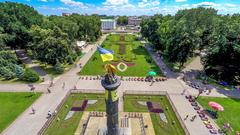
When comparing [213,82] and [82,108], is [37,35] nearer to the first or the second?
[82,108]

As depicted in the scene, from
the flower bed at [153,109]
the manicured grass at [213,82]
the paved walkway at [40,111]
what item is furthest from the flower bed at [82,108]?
the manicured grass at [213,82]

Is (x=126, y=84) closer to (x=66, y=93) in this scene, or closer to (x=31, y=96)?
(x=66, y=93)

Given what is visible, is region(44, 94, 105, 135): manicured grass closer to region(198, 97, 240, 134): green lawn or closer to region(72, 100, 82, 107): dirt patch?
region(72, 100, 82, 107): dirt patch

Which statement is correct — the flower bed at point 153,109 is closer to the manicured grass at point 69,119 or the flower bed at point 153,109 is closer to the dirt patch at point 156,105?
the dirt patch at point 156,105

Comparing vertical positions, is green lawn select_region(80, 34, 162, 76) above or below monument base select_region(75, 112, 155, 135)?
above

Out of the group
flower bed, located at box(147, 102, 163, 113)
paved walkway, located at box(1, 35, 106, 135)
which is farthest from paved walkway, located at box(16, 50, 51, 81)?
flower bed, located at box(147, 102, 163, 113)

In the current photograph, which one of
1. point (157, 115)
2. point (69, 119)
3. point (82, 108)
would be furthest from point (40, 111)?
point (157, 115)
